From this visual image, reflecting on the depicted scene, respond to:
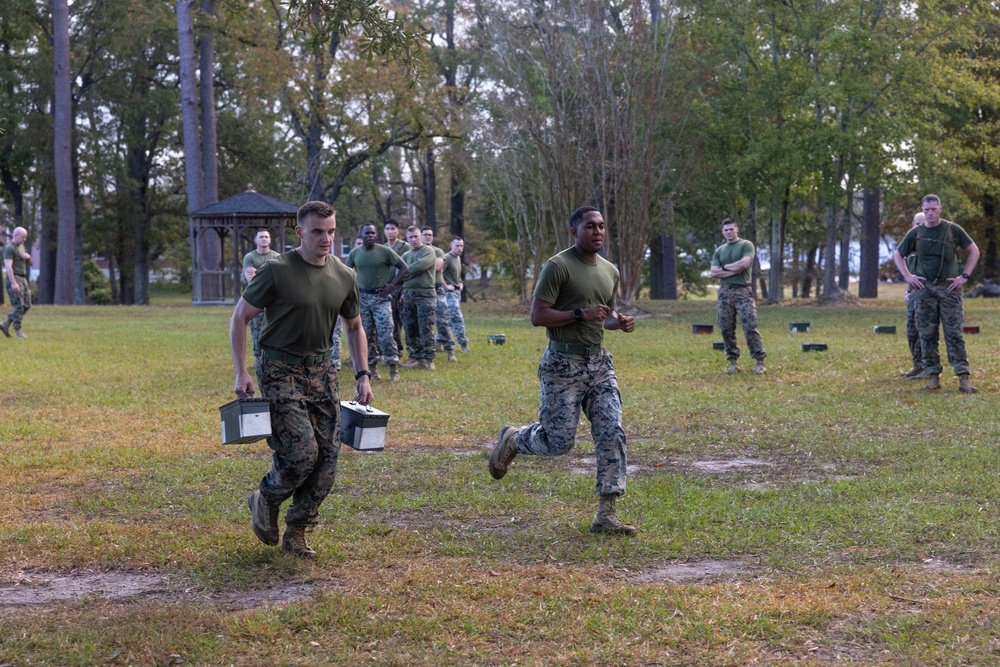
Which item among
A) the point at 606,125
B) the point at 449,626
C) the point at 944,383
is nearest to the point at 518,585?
the point at 449,626

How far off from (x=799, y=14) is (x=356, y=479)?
29.6 m

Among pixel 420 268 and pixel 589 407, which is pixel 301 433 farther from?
pixel 420 268

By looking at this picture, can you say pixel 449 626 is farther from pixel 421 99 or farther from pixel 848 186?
pixel 421 99

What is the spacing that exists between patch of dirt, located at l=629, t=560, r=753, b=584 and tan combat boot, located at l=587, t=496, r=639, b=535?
632 mm

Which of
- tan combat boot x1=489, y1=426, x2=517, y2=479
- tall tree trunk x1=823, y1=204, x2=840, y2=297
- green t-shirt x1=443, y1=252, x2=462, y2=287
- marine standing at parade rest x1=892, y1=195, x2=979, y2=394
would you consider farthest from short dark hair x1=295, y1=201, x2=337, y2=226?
tall tree trunk x1=823, y1=204, x2=840, y2=297

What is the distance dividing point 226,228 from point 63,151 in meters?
7.87

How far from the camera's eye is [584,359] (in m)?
7.46

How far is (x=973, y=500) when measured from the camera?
8078 mm

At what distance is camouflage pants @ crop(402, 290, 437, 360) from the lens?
1773 cm

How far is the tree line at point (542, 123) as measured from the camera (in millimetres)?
32438

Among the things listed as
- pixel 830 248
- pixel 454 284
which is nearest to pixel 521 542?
pixel 454 284

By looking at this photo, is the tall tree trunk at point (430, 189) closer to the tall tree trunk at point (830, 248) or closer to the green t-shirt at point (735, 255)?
the tall tree trunk at point (830, 248)

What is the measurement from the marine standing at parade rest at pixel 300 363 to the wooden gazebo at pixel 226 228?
31732 millimetres

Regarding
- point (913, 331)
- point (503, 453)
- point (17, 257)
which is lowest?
point (503, 453)
